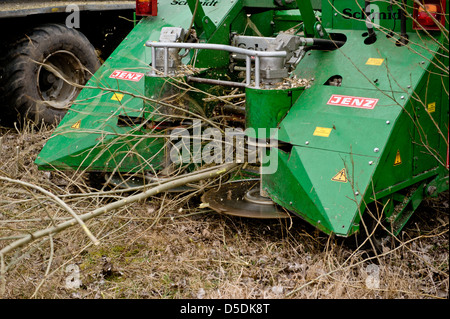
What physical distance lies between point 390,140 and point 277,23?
7.20ft

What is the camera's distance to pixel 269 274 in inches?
166

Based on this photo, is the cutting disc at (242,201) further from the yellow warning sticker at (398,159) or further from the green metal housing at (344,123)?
the yellow warning sticker at (398,159)

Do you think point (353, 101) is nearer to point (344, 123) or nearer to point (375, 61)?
point (344, 123)

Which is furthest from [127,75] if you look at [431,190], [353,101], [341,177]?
[431,190]

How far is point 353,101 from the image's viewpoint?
4.40 metres

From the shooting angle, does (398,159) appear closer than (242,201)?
Yes

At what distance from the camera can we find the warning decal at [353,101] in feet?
14.2

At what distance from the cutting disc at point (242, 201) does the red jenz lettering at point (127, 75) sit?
1099mm

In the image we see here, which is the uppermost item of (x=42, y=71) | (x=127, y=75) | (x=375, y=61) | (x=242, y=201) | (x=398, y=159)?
(x=375, y=61)

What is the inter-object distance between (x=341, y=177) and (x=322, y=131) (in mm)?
369

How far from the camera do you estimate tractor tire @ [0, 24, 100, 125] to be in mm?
6668

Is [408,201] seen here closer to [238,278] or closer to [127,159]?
[238,278]

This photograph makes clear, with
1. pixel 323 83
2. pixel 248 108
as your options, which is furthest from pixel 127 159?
pixel 323 83

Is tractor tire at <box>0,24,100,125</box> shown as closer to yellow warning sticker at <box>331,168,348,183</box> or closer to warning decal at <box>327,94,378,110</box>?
warning decal at <box>327,94,378,110</box>
